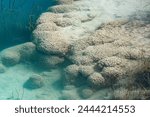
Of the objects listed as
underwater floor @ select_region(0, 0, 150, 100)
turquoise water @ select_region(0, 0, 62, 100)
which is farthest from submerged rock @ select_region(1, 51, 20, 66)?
turquoise water @ select_region(0, 0, 62, 100)

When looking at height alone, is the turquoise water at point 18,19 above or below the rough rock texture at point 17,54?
above

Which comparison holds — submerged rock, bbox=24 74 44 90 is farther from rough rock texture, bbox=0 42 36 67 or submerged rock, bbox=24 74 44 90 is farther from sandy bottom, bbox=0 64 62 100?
rough rock texture, bbox=0 42 36 67

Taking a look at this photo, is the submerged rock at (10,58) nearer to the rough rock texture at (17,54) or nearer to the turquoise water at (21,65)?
the rough rock texture at (17,54)

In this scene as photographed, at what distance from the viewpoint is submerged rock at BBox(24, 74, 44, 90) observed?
6152mm

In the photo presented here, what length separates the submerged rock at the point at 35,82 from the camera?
6.15m

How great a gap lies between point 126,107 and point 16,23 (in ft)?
17.2

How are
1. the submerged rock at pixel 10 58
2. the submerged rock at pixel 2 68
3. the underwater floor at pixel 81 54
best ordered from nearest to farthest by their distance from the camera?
the underwater floor at pixel 81 54
the submerged rock at pixel 2 68
the submerged rock at pixel 10 58

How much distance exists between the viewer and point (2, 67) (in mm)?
6766

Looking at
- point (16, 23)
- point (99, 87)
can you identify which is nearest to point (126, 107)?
point (99, 87)

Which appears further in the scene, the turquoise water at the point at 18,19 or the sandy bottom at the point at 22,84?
the turquoise water at the point at 18,19

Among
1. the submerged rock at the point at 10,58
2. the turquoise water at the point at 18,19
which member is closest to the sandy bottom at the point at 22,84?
the submerged rock at the point at 10,58

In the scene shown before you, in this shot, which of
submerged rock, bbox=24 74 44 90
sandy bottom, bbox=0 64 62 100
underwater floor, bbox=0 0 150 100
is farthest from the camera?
submerged rock, bbox=24 74 44 90

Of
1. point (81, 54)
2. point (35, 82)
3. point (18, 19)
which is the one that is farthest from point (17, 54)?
point (18, 19)

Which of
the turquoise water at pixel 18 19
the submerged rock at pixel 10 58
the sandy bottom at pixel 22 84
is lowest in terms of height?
the sandy bottom at pixel 22 84
